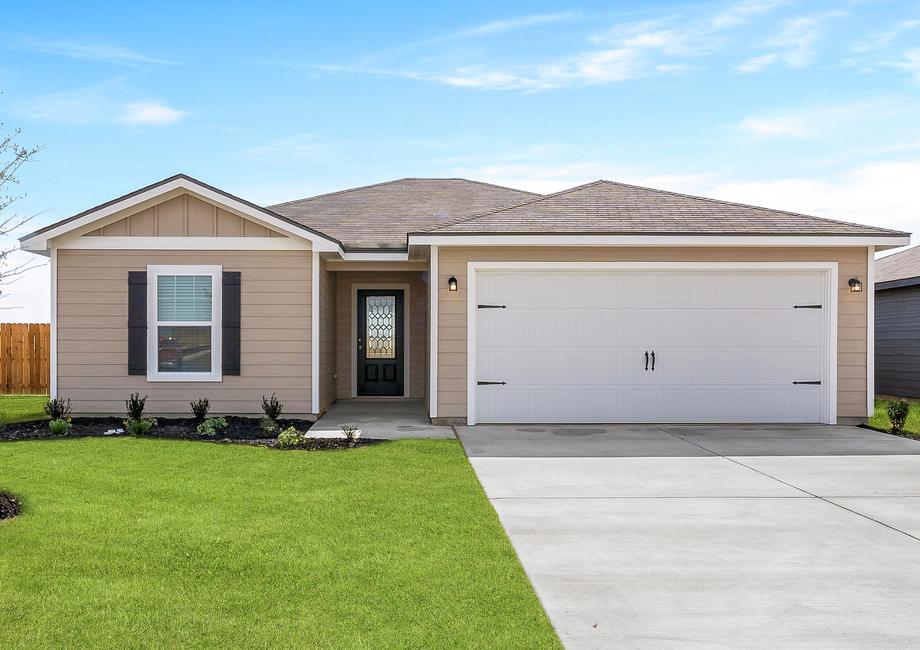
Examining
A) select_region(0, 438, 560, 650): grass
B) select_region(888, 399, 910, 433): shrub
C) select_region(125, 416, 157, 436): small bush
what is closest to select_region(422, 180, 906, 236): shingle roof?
select_region(888, 399, 910, 433): shrub

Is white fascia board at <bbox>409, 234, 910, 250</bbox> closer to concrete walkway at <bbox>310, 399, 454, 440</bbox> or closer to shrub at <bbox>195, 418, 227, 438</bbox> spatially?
concrete walkway at <bbox>310, 399, 454, 440</bbox>

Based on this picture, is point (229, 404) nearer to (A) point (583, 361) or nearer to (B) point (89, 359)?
(B) point (89, 359)

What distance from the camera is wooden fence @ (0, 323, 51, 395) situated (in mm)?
15930

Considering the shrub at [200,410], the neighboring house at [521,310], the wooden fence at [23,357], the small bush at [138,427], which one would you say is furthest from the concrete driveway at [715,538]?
the wooden fence at [23,357]

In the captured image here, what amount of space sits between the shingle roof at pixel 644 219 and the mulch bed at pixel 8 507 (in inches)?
231

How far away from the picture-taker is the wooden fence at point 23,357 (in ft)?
52.3

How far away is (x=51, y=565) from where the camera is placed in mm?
4012

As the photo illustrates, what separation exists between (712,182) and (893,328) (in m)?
5.76

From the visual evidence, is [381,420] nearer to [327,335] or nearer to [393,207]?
[327,335]

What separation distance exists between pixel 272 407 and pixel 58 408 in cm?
295

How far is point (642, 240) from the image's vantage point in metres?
9.73

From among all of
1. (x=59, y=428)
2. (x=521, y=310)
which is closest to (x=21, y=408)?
(x=59, y=428)

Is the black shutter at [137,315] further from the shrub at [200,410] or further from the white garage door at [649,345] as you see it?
the white garage door at [649,345]

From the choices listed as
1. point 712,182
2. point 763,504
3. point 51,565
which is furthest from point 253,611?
point 712,182
